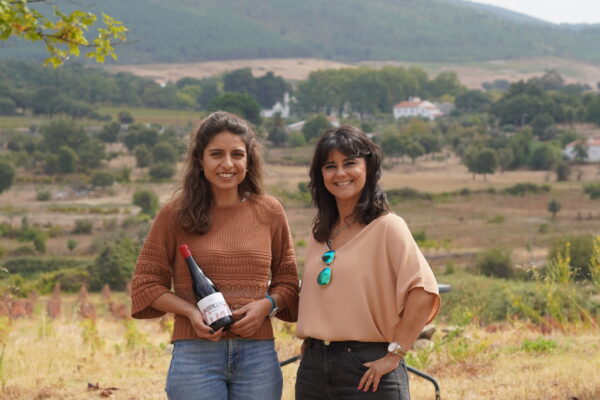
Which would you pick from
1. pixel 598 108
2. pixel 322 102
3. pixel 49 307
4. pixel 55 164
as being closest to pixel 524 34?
pixel 322 102

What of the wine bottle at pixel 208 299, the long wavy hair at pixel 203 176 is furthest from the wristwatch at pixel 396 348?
the long wavy hair at pixel 203 176

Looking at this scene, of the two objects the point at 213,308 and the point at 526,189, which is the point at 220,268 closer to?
the point at 213,308

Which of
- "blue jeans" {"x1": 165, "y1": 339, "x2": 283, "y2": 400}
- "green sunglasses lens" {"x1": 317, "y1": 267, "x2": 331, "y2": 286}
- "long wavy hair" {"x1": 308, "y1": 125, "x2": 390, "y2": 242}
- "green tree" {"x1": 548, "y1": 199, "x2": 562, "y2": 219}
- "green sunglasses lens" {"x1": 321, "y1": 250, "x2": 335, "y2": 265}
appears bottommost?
Result: "green tree" {"x1": 548, "y1": 199, "x2": 562, "y2": 219}

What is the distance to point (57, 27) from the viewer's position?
402 cm

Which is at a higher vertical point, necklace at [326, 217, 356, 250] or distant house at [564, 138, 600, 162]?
necklace at [326, 217, 356, 250]

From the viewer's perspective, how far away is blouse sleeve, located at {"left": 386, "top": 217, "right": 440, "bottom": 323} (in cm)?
236

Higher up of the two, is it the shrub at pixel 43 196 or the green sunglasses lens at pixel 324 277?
the green sunglasses lens at pixel 324 277

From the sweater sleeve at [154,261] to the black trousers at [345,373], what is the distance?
536mm

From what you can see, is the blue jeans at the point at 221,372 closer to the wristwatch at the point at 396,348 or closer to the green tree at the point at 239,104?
the wristwatch at the point at 396,348

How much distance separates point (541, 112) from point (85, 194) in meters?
51.9

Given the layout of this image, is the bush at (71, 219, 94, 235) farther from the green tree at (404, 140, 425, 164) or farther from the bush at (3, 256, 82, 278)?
the green tree at (404, 140, 425, 164)

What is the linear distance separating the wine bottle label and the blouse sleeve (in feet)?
1.72

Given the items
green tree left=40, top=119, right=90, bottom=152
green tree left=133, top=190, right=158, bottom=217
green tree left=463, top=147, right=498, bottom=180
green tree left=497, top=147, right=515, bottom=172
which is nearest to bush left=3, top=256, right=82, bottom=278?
green tree left=133, top=190, right=158, bottom=217

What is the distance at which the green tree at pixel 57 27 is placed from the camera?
12.0ft
